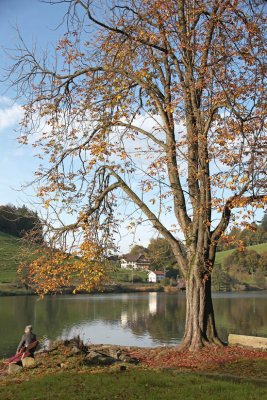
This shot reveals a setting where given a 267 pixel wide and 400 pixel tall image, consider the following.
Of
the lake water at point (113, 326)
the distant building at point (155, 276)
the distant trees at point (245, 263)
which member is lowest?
the lake water at point (113, 326)

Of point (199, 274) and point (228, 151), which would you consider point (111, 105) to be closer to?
point (228, 151)

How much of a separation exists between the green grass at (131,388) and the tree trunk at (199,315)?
4.39 meters

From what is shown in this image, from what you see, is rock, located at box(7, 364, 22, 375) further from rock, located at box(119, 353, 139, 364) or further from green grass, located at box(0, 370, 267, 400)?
Result: rock, located at box(119, 353, 139, 364)

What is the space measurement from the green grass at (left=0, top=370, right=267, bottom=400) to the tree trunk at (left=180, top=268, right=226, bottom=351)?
14.4ft

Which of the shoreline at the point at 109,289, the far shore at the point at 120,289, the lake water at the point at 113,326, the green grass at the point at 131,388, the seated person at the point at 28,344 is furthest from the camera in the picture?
the far shore at the point at 120,289

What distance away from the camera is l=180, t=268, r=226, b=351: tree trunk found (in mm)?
15109

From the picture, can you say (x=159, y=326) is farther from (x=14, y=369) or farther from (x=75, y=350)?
(x=14, y=369)

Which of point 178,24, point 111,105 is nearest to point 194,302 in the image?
point 111,105

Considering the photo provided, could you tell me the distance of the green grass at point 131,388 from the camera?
27.9 ft

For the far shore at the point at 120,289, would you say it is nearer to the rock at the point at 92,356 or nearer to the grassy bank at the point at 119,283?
the grassy bank at the point at 119,283

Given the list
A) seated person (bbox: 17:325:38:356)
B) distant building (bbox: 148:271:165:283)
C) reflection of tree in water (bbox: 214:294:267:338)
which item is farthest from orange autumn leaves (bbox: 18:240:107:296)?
distant building (bbox: 148:271:165:283)

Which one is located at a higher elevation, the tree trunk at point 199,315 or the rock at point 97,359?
the tree trunk at point 199,315

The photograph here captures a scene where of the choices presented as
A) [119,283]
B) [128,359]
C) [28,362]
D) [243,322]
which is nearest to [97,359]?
[128,359]

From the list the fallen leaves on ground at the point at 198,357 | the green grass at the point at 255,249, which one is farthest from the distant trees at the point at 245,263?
the fallen leaves on ground at the point at 198,357
